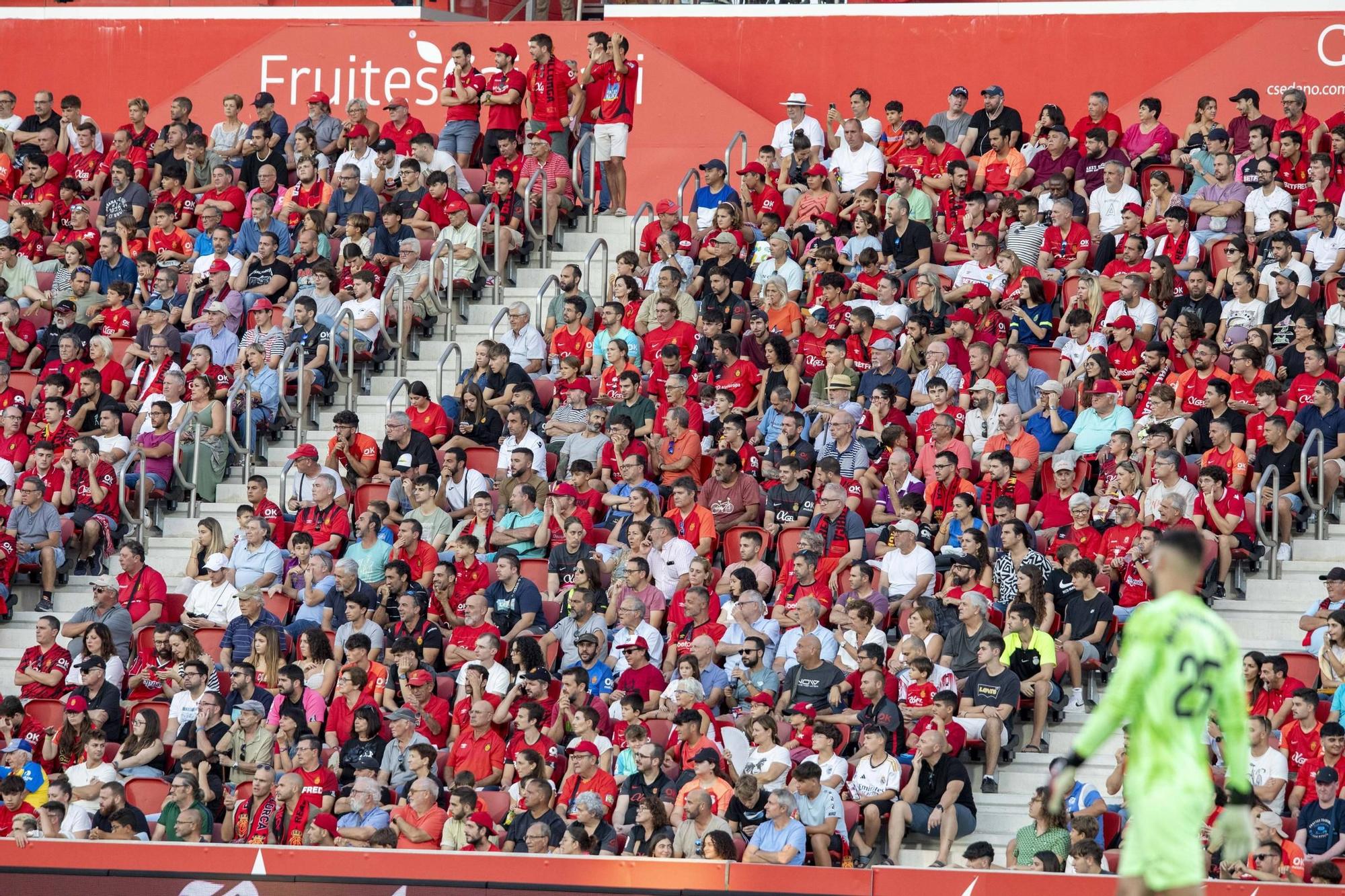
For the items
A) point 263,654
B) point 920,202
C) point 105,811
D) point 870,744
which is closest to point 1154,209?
point 920,202

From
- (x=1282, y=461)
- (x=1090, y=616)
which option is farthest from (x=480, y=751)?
(x=1282, y=461)

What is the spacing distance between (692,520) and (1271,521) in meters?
4.03

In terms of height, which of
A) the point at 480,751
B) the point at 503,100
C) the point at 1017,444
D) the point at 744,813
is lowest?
the point at 744,813

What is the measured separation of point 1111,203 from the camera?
55.9ft

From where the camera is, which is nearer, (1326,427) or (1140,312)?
(1326,427)

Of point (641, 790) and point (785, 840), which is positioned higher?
point (641, 790)

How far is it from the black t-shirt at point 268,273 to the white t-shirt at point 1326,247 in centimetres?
856

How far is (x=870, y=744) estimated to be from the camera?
40.2ft

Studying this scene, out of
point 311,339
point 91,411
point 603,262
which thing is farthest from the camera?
point 603,262

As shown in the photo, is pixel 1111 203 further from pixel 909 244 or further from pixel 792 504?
pixel 792 504

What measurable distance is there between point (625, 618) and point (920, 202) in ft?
18.4

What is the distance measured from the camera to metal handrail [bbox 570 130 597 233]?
19.2 m

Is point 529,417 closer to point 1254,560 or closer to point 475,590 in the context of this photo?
point 475,590

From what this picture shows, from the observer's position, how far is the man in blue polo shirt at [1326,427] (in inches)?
556
